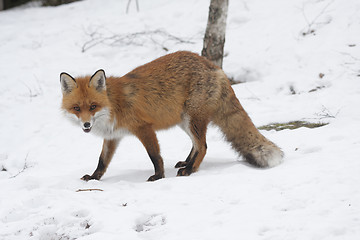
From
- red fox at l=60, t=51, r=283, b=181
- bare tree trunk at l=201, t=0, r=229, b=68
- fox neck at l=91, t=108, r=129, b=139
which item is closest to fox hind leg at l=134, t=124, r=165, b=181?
red fox at l=60, t=51, r=283, b=181

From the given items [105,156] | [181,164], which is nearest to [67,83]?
[105,156]

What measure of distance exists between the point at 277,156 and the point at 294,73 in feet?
11.7

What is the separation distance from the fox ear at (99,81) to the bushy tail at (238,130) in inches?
58.4

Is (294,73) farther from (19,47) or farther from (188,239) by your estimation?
(19,47)

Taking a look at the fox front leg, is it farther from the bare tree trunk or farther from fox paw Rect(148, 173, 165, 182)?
the bare tree trunk

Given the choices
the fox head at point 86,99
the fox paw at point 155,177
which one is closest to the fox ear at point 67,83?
the fox head at point 86,99

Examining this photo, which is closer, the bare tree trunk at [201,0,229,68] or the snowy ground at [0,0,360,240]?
the snowy ground at [0,0,360,240]

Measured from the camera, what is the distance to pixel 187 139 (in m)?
6.47

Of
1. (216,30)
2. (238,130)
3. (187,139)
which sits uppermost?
(216,30)

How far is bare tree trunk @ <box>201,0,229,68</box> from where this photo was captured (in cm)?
728

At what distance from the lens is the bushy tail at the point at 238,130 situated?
4578 mm

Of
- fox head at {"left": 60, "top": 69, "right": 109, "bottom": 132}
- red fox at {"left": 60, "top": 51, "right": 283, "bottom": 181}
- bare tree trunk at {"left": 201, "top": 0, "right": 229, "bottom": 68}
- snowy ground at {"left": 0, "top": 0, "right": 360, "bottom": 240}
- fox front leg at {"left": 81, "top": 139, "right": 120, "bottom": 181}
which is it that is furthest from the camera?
bare tree trunk at {"left": 201, "top": 0, "right": 229, "bottom": 68}

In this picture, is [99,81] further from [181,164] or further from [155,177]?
[181,164]

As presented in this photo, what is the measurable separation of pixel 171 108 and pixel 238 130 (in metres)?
0.91
